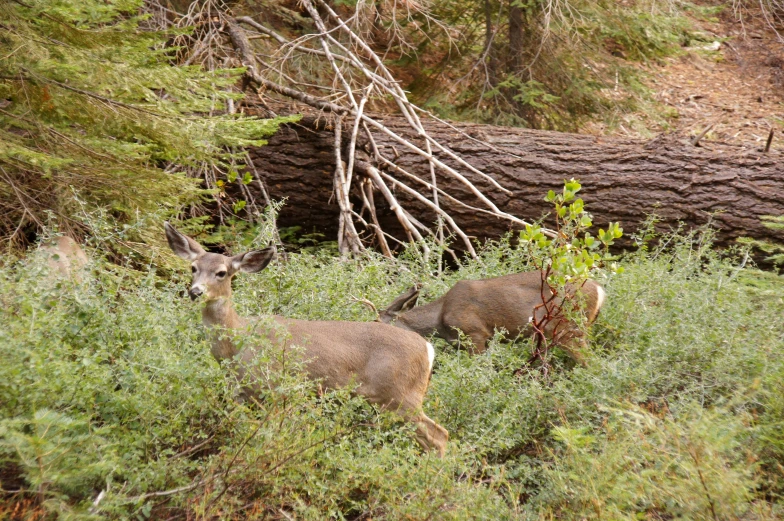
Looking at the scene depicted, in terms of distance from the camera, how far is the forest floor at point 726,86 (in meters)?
15.0

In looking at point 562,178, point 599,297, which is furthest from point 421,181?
point 599,297

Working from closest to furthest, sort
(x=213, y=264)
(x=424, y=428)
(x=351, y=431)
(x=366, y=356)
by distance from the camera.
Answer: (x=351, y=431)
(x=424, y=428)
(x=366, y=356)
(x=213, y=264)

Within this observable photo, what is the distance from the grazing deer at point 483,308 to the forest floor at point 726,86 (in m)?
7.57

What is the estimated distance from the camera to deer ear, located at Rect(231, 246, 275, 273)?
621cm

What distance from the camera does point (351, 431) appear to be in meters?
5.08

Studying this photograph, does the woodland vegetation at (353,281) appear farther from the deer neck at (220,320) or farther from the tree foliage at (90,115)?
the deer neck at (220,320)

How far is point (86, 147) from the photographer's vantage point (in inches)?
272

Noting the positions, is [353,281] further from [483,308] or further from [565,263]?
[565,263]

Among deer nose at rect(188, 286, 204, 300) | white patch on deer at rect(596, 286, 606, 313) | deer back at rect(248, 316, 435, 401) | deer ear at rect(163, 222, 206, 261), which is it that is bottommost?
white patch on deer at rect(596, 286, 606, 313)

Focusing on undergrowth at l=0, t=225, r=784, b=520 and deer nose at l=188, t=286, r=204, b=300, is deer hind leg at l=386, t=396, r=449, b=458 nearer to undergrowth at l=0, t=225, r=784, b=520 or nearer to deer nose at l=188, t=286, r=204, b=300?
undergrowth at l=0, t=225, r=784, b=520

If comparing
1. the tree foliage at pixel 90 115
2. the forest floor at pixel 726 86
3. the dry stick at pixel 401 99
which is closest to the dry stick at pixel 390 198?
the dry stick at pixel 401 99

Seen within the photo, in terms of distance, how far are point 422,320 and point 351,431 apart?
8.58ft

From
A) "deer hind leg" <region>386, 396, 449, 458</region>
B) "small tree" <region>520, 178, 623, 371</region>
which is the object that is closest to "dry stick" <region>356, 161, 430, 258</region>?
"small tree" <region>520, 178, 623, 371</region>

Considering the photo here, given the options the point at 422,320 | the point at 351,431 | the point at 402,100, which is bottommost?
the point at 422,320
